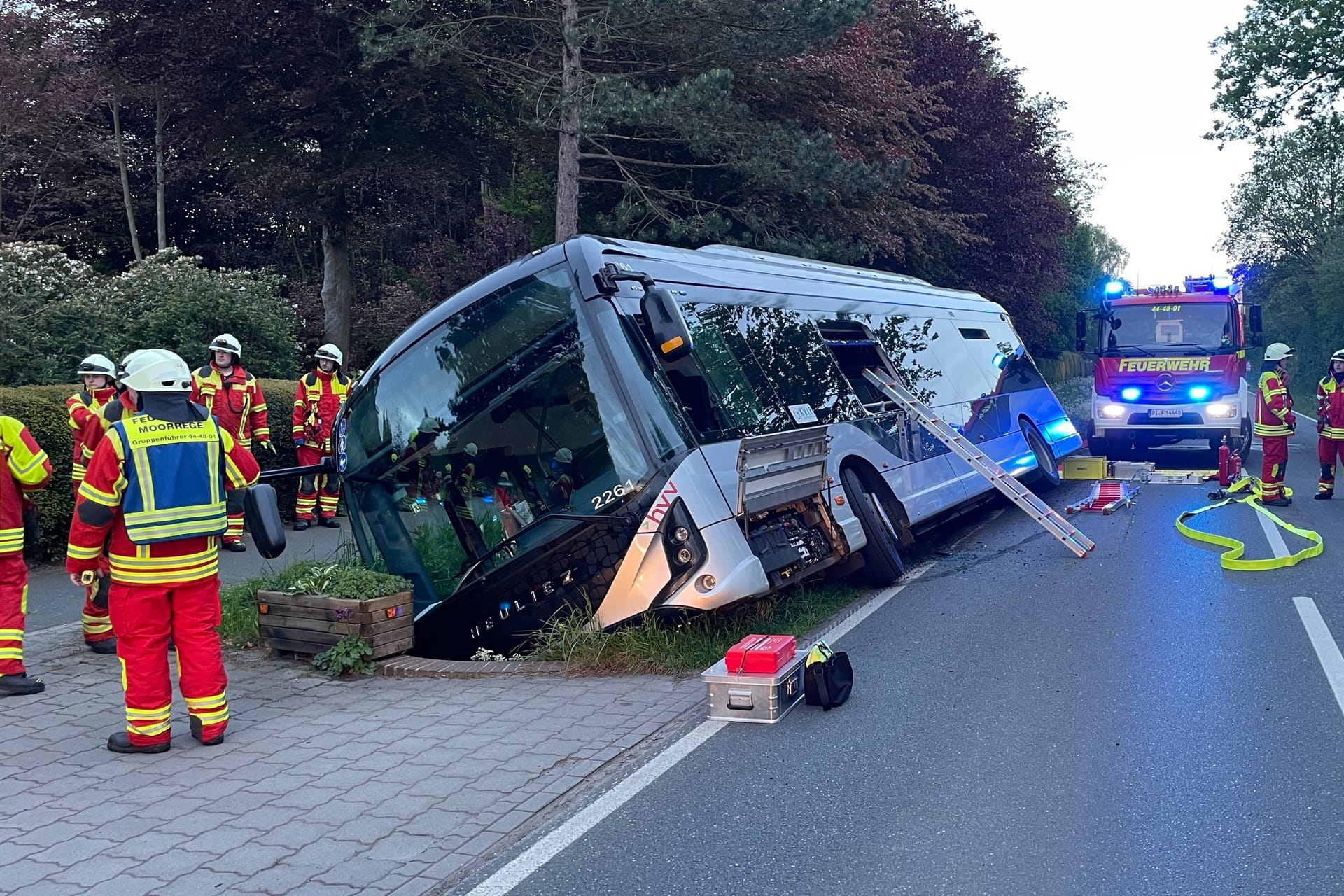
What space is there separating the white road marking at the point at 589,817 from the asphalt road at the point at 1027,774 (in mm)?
34

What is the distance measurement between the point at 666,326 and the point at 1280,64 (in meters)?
24.9

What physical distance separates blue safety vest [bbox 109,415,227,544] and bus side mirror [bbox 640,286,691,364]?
8.31ft

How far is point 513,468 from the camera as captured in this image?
22.5 feet

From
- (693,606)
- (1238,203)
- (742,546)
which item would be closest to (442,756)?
(693,606)

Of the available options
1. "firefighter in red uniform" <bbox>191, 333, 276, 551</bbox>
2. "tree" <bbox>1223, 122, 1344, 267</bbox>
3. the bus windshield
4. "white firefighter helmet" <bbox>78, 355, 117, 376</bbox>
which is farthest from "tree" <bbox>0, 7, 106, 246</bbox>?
"tree" <bbox>1223, 122, 1344, 267</bbox>

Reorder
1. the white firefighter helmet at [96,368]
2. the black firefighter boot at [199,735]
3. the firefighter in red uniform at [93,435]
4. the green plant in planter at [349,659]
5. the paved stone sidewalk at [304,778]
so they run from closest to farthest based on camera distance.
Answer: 1. the paved stone sidewalk at [304,778]
2. the black firefighter boot at [199,735]
3. the green plant in planter at [349,659]
4. the firefighter in red uniform at [93,435]
5. the white firefighter helmet at [96,368]

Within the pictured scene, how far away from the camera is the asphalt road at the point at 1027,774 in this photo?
3.97 metres

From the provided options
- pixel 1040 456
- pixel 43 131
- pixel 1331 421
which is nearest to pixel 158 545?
pixel 1040 456

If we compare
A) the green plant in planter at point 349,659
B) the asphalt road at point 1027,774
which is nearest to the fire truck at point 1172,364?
the asphalt road at point 1027,774

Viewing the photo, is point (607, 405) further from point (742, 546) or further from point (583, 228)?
point (583, 228)

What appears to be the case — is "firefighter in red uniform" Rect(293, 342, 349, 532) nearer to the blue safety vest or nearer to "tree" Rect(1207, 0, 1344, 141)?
the blue safety vest

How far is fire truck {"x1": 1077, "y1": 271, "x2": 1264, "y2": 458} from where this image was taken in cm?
1678

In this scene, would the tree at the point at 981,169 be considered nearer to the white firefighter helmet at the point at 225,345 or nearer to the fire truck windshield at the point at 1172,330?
the fire truck windshield at the point at 1172,330

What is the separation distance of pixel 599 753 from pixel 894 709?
60.8 inches
